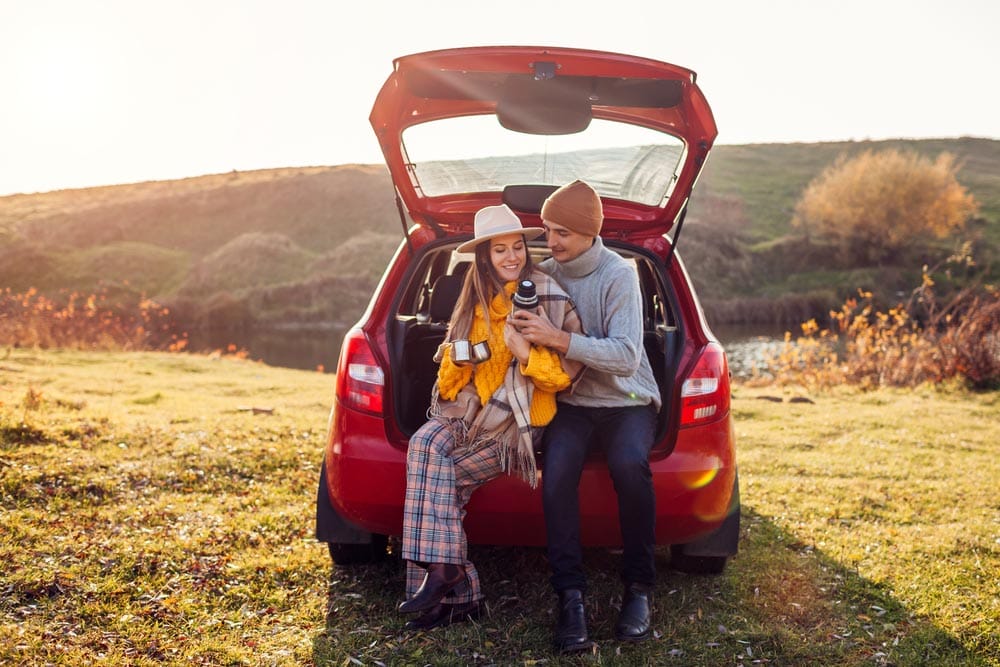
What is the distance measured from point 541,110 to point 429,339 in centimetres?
124

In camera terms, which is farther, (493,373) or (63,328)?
(63,328)

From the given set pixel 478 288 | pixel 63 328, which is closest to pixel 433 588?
pixel 478 288

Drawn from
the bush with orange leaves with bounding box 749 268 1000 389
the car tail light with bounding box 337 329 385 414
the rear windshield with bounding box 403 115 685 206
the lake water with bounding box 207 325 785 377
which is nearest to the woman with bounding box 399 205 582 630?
the car tail light with bounding box 337 329 385 414

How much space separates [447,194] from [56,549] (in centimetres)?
256

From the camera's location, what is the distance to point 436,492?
3.21m

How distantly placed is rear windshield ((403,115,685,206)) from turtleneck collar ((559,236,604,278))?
792 millimetres

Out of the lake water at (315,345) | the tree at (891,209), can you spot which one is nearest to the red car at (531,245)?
the lake water at (315,345)

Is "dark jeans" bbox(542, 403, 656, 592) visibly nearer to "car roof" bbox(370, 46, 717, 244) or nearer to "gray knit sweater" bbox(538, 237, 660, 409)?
"gray knit sweater" bbox(538, 237, 660, 409)

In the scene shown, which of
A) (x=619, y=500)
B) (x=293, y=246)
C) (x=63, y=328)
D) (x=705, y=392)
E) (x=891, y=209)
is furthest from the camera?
(x=891, y=209)

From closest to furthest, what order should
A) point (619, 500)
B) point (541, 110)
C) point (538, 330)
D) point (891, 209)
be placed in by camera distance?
point (538, 330), point (619, 500), point (541, 110), point (891, 209)

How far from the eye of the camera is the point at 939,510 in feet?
17.2

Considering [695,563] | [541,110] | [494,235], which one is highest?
[541,110]

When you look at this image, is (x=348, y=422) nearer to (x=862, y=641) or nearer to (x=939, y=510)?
(x=862, y=641)

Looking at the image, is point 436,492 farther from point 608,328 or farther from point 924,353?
point 924,353
